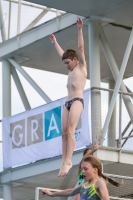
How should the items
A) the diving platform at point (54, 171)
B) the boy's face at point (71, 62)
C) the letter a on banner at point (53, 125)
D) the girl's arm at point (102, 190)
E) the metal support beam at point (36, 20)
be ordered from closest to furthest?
1. the girl's arm at point (102, 190)
2. the boy's face at point (71, 62)
3. the diving platform at point (54, 171)
4. the letter a on banner at point (53, 125)
5. the metal support beam at point (36, 20)

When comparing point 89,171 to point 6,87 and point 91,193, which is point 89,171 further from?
point 6,87

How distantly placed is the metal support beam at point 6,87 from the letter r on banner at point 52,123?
147 inches

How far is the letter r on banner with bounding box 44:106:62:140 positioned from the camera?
2312 centimetres

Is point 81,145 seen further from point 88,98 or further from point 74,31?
point 74,31

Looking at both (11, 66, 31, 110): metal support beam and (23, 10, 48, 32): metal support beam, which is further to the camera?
(11, 66, 31, 110): metal support beam

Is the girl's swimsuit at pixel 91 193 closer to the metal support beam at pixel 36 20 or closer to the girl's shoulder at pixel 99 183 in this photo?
the girl's shoulder at pixel 99 183

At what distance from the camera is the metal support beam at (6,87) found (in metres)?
27.3

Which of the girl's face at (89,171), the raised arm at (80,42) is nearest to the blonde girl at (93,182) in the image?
the girl's face at (89,171)

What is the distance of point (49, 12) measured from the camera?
25.4 meters

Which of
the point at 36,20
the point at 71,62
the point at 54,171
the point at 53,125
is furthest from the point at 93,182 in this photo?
the point at 36,20

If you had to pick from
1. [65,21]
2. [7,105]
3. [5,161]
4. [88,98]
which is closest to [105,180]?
[88,98]

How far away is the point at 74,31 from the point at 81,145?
12.2ft

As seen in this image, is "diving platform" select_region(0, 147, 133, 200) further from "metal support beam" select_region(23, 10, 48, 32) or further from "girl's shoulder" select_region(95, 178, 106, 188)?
"girl's shoulder" select_region(95, 178, 106, 188)

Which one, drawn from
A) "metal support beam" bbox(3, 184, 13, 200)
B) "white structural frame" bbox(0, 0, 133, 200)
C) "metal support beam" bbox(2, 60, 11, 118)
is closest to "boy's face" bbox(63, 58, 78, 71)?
"white structural frame" bbox(0, 0, 133, 200)
